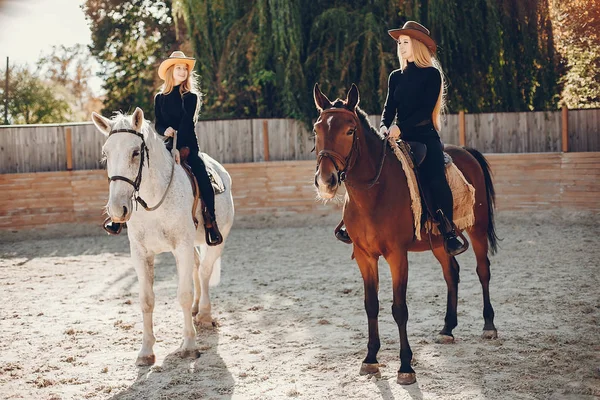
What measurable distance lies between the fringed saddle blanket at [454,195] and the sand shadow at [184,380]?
6.25ft

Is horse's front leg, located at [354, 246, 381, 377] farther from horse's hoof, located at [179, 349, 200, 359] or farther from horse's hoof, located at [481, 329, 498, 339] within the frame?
horse's hoof, located at [179, 349, 200, 359]

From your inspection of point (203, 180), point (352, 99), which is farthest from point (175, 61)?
point (352, 99)

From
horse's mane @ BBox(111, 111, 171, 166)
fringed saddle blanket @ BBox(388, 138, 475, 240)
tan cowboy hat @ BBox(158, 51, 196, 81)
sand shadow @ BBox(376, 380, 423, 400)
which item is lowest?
sand shadow @ BBox(376, 380, 423, 400)

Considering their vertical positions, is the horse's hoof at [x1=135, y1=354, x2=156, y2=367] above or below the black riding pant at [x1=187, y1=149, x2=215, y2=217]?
below

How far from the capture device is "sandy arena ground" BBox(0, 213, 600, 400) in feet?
16.7

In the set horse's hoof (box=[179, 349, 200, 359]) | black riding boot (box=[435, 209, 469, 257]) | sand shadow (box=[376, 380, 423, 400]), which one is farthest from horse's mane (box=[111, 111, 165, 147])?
sand shadow (box=[376, 380, 423, 400])

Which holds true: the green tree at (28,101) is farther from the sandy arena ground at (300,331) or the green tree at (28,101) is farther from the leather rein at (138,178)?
the leather rein at (138,178)

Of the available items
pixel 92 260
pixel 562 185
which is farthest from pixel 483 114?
pixel 92 260

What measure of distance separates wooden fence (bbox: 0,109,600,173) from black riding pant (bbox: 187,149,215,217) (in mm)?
9152

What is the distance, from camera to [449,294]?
632cm

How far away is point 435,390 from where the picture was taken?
15.9 feet

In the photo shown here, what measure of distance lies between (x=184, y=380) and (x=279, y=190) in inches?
384

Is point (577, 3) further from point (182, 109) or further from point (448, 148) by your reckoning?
point (182, 109)

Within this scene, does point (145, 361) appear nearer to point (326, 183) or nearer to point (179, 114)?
point (179, 114)
